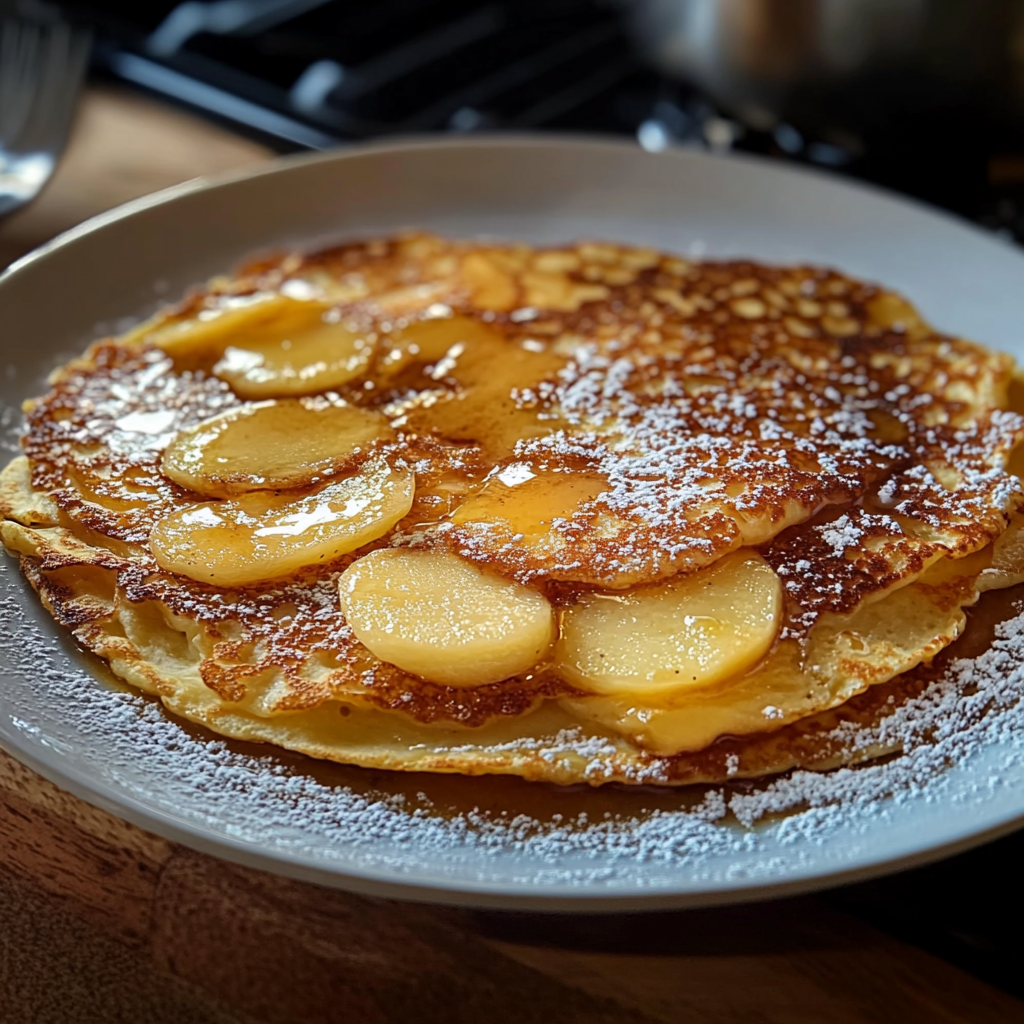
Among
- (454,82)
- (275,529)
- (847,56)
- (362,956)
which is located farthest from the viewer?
(454,82)

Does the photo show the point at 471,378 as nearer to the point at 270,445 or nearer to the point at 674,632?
the point at 270,445

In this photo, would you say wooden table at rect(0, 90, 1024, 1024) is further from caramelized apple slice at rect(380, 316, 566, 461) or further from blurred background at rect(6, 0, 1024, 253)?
blurred background at rect(6, 0, 1024, 253)

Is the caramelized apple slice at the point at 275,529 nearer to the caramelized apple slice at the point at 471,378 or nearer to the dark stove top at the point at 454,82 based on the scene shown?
the caramelized apple slice at the point at 471,378

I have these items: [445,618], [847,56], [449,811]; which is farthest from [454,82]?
[449,811]

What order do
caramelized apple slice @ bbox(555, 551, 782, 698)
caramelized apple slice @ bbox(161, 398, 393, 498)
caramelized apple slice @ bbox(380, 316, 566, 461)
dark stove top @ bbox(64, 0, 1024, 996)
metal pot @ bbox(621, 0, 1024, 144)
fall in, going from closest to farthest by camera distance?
caramelized apple slice @ bbox(555, 551, 782, 698) → caramelized apple slice @ bbox(161, 398, 393, 498) → caramelized apple slice @ bbox(380, 316, 566, 461) → metal pot @ bbox(621, 0, 1024, 144) → dark stove top @ bbox(64, 0, 1024, 996)

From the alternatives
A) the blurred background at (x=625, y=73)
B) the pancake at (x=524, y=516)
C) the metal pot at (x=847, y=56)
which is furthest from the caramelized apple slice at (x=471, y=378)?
the metal pot at (x=847, y=56)

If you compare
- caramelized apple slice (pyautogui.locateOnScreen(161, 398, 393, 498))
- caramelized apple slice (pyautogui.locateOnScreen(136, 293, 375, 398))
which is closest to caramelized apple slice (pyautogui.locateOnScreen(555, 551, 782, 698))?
caramelized apple slice (pyautogui.locateOnScreen(161, 398, 393, 498))
